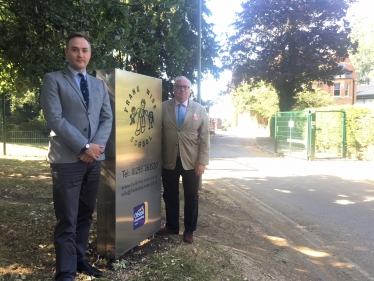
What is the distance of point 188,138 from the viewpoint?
4246 mm

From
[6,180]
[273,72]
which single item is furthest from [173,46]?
[273,72]

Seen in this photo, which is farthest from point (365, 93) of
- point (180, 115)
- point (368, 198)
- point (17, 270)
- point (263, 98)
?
point (17, 270)

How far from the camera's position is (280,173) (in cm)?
1184

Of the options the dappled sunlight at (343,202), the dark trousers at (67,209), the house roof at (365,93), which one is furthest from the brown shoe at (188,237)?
the house roof at (365,93)

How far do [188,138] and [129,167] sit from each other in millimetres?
883

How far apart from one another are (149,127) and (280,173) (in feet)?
28.3

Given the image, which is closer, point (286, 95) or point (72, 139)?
point (72, 139)

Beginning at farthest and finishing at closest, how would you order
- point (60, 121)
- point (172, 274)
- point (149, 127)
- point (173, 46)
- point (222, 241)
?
point (173, 46) < point (222, 241) < point (149, 127) < point (172, 274) < point (60, 121)

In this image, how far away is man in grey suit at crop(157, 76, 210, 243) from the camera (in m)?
4.26

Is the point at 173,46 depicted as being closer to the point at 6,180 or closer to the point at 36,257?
the point at 6,180

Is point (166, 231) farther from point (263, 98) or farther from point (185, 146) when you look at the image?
point (263, 98)

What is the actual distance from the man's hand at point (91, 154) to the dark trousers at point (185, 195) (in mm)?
1482

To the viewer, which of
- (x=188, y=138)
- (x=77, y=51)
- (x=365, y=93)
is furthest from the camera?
(x=365, y=93)

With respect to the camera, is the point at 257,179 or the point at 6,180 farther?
the point at 257,179
